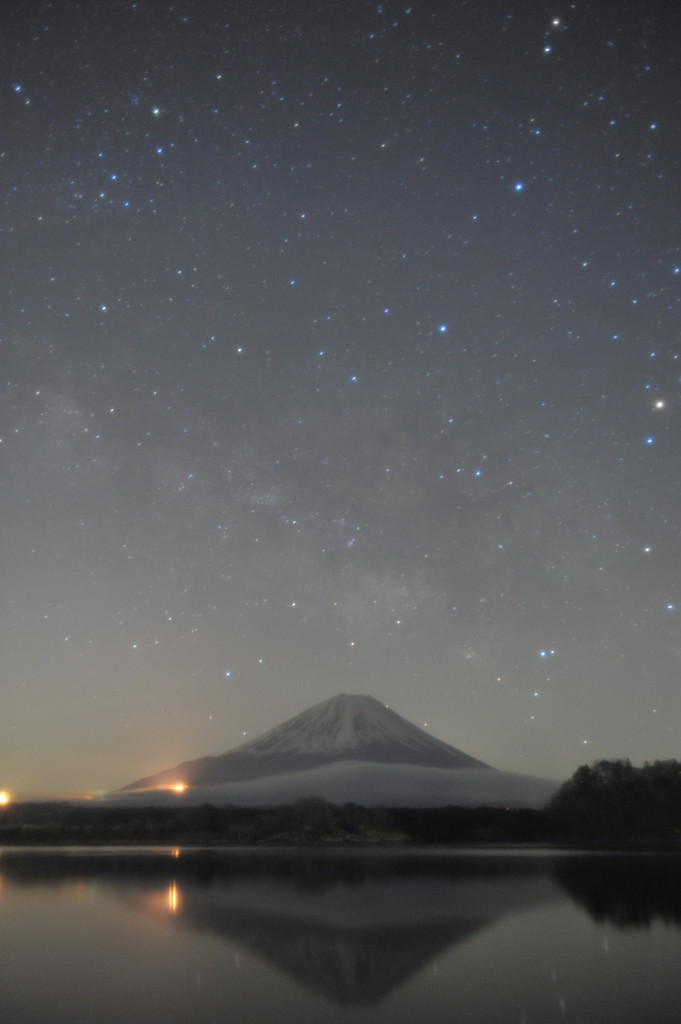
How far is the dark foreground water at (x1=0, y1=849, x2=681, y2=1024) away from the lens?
10.1 meters

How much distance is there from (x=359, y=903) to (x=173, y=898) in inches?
217

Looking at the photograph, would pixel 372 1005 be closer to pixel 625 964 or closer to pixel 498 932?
pixel 625 964

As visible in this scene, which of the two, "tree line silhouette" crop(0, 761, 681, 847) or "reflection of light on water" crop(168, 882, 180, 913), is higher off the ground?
"reflection of light on water" crop(168, 882, 180, 913)

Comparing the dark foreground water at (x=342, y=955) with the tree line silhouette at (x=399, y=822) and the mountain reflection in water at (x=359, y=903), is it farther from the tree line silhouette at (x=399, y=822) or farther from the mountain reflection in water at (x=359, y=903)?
the tree line silhouette at (x=399, y=822)

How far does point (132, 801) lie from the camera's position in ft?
367

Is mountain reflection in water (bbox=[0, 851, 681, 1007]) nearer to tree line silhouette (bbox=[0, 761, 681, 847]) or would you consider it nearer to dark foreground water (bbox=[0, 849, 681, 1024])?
dark foreground water (bbox=[0, 849, 681, 1024])

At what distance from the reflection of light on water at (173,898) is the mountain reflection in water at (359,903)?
0.04 meters

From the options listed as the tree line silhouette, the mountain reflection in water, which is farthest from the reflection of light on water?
the tree line silhouette

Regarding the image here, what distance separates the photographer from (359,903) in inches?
846

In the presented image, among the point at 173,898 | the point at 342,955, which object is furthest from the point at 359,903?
the point at 342,955

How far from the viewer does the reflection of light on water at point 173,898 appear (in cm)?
2053

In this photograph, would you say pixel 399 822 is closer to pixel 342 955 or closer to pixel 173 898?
pixel 173 898

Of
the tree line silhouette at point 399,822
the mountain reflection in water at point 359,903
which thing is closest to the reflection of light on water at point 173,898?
the mountain reflection in water at point 359,903

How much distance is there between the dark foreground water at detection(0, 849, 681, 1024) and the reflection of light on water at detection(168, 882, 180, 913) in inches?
4.3
